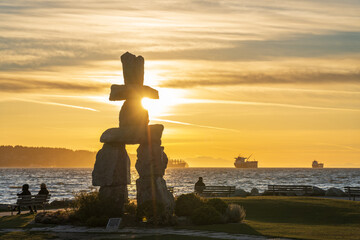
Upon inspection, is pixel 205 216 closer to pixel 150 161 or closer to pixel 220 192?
pixel 150 161

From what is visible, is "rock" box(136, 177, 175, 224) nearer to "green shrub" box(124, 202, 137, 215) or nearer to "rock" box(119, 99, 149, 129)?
"green shrub" box(124, 202, 137, 215)

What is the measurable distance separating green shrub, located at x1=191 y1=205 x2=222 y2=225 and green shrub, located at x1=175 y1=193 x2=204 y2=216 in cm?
105

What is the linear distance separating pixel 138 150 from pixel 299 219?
9.37 m

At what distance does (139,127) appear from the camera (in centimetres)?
2767

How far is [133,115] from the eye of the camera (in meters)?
28.0

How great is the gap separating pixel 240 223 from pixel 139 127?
265 inches

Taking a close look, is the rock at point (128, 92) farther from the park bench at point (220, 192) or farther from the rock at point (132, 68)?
the park bench at point (220, 192)

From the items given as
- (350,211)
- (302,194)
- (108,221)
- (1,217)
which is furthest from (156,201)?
(302,194)

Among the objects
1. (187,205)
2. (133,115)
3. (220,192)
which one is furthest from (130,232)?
(220,192)

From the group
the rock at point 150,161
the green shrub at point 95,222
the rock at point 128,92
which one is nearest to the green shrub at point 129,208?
the rock at point 150,161

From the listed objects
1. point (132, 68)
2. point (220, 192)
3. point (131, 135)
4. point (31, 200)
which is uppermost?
point (132, 68)

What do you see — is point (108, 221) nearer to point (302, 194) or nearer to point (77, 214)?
point (77, 214)

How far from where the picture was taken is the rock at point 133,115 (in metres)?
27.9

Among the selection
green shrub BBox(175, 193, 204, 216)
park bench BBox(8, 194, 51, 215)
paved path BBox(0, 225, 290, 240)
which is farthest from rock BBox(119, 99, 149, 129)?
park bench BBox(8, 194, 51, 215)
